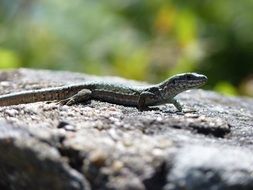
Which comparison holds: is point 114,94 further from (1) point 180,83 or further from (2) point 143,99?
(1) point 180,83

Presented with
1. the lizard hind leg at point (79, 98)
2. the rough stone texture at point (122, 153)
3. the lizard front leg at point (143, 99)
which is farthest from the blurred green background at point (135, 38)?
the rough stone texture at point (122, 153)

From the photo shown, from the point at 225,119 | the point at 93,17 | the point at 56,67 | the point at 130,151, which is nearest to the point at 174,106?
the point at 225,119

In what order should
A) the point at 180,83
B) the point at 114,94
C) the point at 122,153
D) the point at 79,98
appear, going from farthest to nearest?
the point at 180,83 → the point at 114,94 → the point at 79,98 → the point at 122,153

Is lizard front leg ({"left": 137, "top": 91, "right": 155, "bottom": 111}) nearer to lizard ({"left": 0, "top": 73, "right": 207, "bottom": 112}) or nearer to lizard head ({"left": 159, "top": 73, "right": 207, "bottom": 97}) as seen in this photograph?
lizard ({"left": 0, "top": 73, "right": 207, "bottom": 112})

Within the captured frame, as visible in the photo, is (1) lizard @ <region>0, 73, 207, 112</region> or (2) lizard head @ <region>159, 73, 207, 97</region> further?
(2) lizard head @ <region>159, 73, 207, 97</region>

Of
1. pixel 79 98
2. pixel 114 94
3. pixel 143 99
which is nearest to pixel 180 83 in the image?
pixel 143 99

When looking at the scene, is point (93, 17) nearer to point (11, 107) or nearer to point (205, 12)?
point (205, 12)

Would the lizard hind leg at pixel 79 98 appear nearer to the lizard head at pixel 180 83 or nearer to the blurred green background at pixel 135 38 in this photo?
the lizard head at pixel 180 83

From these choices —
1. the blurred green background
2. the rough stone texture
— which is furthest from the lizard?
the blurred green background

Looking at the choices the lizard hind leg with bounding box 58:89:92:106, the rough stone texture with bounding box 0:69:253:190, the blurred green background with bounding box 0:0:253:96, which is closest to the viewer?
the rough stone texture with bounding box 0:69:253:190
